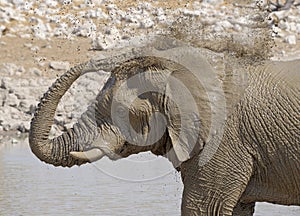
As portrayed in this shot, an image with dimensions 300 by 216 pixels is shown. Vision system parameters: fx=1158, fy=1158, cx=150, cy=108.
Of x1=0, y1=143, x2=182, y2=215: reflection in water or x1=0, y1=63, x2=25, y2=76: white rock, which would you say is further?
x1=0, y1=63, x2=25, y2=76: white rock

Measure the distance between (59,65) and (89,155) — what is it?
1177 centimetres

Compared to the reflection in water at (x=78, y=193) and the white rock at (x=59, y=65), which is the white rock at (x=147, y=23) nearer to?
the white rock at (x=59, y=65)

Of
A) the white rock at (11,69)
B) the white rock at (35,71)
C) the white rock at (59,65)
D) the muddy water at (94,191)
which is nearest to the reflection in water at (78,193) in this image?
the muddy water at (94,191)

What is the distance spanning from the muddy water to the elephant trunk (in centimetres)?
202

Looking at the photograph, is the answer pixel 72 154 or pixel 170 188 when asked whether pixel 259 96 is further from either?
pixel 170 188

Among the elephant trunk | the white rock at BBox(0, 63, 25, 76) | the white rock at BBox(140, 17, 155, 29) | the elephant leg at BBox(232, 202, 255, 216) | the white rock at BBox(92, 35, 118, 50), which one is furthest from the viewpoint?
the white rock at BBox(140, 17, 155, 29)

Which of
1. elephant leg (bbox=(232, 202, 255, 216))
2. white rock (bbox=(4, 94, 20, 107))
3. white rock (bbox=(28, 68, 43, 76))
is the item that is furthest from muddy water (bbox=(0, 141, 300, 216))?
white rock (bbox=(28, 68, 43, 76))

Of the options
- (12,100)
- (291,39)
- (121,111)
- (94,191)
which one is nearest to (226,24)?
(291,39)

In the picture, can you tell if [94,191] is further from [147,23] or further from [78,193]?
[147,23]

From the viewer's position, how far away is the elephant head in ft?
18.6

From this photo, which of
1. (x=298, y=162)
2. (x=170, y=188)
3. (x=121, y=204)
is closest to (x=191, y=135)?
(x=298, y=162)

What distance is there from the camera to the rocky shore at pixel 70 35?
15.4m

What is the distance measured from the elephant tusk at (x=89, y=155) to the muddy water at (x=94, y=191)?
6.83 ft

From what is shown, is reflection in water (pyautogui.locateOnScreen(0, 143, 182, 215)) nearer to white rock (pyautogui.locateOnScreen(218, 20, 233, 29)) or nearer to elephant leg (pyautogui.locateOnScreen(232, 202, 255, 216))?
elephant leg (pyautogui.locateOnScreen(232, 202, 255, 216))
